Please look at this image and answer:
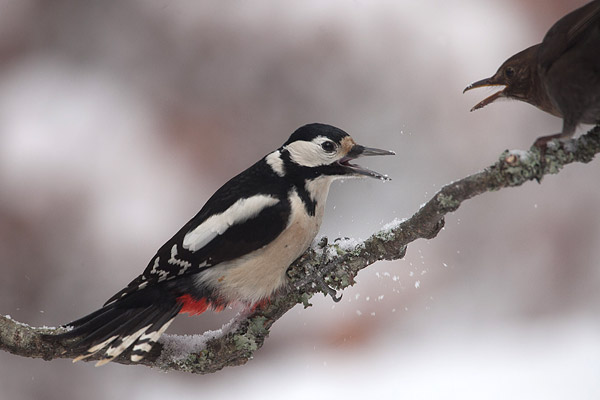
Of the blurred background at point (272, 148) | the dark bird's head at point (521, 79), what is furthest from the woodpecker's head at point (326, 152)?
the blurred background at point (272, 148)

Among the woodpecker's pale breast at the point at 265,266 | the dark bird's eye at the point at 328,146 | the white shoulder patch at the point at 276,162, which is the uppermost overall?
the dark bird's eye at the point at 328,146

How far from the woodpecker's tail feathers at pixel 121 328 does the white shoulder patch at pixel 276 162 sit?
0.21 metres

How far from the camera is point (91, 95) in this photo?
1316 mm

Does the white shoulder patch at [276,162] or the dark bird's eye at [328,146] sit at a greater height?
the dark bird's eye at [328,146]

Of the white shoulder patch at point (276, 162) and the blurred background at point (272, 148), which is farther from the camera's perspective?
the blurred background at point (272, 148)

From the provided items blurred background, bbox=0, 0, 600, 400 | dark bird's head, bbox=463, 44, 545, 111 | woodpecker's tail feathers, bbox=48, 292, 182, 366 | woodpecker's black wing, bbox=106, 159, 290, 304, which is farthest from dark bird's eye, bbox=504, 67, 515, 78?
blurred background, bbox=0, 0, 600, 400

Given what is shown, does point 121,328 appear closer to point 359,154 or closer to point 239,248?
point 239,248

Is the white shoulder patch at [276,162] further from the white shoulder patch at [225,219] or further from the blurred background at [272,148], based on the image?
the blurred background at [272,148]

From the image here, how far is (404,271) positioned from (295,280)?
67 centimetres

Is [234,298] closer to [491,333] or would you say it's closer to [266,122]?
[266,122]

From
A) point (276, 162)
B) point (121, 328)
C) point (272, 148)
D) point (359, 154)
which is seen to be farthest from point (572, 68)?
point (272, 148)

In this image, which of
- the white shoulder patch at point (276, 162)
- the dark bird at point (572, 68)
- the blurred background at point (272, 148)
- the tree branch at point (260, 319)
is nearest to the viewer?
the dark bird at point (572, 68)

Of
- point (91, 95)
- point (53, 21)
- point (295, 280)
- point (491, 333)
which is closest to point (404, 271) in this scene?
point (491, 333)

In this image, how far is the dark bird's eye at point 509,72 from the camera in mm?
606
